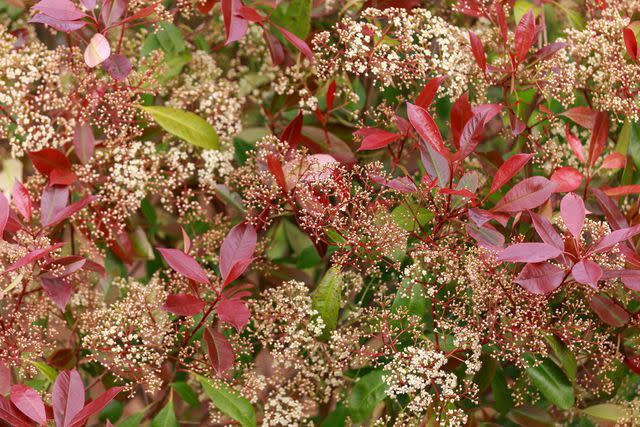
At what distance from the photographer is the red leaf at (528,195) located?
117 centimetres

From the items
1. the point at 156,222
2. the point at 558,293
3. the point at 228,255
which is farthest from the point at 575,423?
the point at 156,222

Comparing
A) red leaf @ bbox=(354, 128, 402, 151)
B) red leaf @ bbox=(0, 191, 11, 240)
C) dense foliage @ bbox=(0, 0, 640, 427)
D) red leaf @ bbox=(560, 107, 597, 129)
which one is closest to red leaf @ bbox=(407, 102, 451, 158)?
dense foliage @ bbox=(0, 0, 640, 427)

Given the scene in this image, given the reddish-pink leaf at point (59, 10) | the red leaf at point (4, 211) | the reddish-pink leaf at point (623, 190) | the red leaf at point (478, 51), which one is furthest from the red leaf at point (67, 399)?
the reddish-pink leaf at point (623, 190)

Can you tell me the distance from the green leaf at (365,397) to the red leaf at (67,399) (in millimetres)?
440

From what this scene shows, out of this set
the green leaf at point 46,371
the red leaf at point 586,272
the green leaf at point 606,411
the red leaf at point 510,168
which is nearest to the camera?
the red leaf at point 586,272

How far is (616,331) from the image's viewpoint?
1389mm

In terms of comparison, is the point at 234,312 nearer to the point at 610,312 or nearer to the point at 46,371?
the point at 46,371

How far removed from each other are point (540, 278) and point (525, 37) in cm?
40

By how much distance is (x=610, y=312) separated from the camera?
127cm

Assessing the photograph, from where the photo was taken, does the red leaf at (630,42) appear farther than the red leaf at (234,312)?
Yes

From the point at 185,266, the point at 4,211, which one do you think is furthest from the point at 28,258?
the point at 185,266

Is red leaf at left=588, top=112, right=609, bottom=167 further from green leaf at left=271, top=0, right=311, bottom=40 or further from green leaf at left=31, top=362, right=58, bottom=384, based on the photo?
green leaf at left=31, top=362, right=58, bottom=384

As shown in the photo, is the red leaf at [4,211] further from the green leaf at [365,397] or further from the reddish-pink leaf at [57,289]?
the green leaf at [365,397]

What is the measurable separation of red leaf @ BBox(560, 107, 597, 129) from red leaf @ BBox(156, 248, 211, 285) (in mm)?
666
